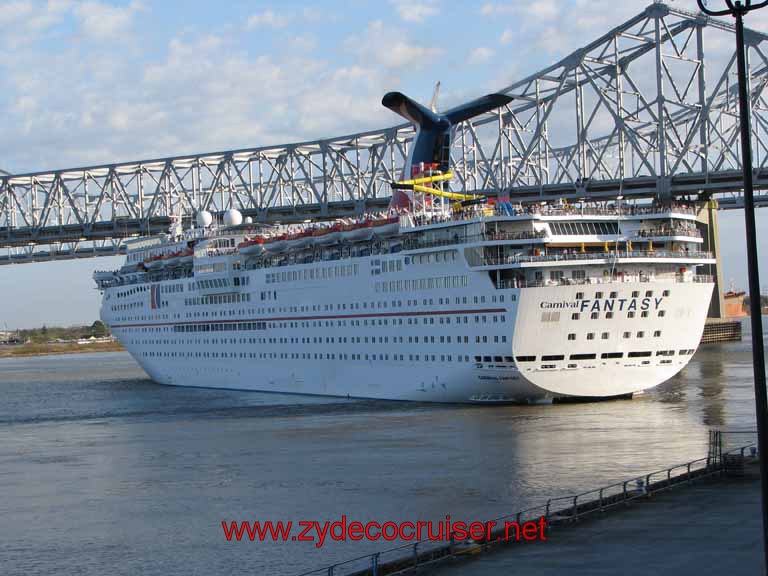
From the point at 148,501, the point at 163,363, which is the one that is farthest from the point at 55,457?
the point at 163,363

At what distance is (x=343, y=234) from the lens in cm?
5259

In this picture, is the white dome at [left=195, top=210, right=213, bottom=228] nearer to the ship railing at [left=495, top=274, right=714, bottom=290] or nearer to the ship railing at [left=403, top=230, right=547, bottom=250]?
the ship railing at [left=403, top=230, right=547, bottom=250]

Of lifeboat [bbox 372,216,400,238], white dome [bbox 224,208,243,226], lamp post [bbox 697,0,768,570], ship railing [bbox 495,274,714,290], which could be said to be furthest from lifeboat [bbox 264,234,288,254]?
lamp post [bbox 697,0,768,570]

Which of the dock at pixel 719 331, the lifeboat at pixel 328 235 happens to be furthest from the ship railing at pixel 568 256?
the dock at pixel 719 331

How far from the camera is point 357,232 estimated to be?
51.5 meters

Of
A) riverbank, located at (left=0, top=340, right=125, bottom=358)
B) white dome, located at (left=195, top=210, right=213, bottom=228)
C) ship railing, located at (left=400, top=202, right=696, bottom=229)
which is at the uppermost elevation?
white dome, located at (left=195, top=210, right=213, bottom=228)

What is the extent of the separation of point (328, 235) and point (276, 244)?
5.16 m

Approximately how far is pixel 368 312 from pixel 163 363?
23258mm

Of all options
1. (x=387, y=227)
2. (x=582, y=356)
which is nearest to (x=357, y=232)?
(x=387, y=227)

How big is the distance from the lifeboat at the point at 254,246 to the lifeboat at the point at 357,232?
7.71m

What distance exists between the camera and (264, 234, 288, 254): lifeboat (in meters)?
57.5

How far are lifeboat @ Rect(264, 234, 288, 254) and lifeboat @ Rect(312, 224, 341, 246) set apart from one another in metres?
2.80

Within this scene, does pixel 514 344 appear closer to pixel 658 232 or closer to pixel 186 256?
pixel 658 232

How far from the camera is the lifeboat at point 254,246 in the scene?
59.3 m
